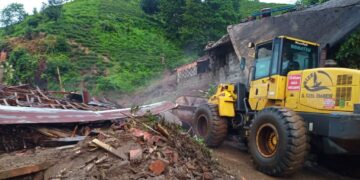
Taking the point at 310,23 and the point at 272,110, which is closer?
the point at 272,110

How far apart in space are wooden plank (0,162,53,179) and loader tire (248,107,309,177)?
4.02 m

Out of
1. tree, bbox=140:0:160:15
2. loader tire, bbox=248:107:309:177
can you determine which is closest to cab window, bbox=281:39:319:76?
loader tire, bbox=248:107:309:177

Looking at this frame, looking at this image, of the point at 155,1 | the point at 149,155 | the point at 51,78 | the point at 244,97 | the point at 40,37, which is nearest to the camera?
the point at 149,155

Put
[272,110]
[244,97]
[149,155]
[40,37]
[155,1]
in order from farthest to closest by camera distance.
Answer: [155,1] < [40,37] < [244,97] < [272,110] < [149,155]

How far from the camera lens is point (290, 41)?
804 centimetres

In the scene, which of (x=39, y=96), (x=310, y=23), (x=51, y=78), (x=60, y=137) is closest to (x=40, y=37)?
(x=51, y=78)

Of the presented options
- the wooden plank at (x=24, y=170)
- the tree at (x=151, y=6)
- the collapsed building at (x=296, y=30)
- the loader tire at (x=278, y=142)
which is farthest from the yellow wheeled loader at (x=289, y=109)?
the tree at (x=151, y=6)

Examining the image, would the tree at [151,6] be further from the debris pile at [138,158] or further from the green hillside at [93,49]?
the debris pile at [138,158]

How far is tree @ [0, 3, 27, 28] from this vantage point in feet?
158

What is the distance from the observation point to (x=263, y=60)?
854 cm

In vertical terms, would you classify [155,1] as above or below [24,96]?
above

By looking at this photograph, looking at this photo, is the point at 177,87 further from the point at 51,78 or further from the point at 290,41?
the point at 290,41

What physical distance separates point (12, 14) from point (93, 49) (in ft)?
66.6

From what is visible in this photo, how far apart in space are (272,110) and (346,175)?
227 cm
